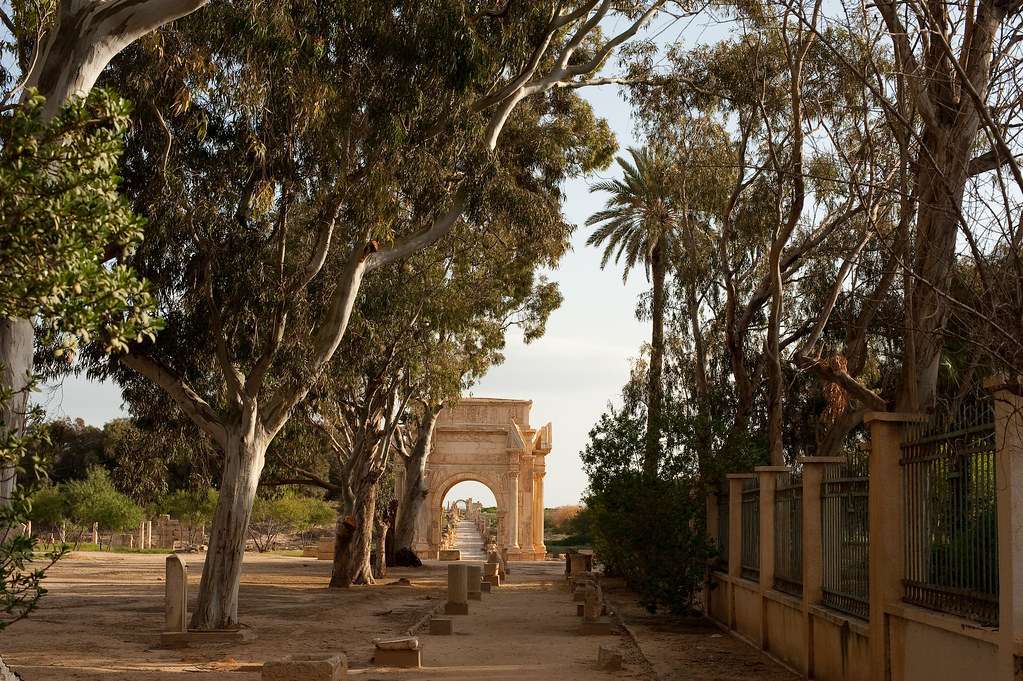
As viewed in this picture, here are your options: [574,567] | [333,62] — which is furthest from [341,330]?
[574,567]

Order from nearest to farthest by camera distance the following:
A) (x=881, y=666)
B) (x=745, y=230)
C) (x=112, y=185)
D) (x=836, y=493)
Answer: (x=112, y=185)
(x=881, y=666)
(x=836, y=493)
(x=745, y=230)

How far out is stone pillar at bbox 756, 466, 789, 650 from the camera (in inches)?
579

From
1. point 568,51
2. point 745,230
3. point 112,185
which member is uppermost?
point 568,51

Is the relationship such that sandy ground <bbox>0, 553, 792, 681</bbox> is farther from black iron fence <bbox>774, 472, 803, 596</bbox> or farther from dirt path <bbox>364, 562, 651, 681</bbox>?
black iron fence <bbox>774, 472, 803, 596</bbox>

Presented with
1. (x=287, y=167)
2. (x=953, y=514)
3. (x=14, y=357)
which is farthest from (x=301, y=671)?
(x=287, y=167)

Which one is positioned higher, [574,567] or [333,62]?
[333,62]

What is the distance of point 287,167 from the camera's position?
56.7ft

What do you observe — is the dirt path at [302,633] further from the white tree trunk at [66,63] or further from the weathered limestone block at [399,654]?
the white tree trunk at [66,63]

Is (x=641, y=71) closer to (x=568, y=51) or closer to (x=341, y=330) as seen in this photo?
(x=568, y=51)

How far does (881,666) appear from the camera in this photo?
9.45 meters

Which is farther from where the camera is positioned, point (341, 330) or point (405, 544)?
point (405, 544)

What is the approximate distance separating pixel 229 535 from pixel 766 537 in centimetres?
819

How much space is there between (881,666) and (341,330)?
34.9 ft

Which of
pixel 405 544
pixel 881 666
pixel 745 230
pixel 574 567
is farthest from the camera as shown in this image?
pixel 405 544
